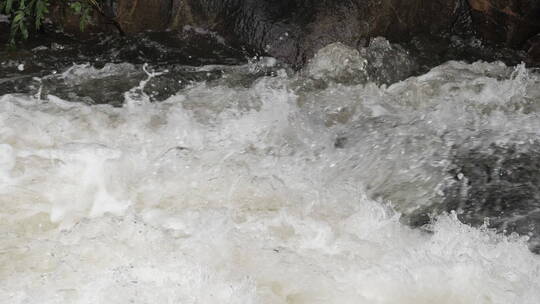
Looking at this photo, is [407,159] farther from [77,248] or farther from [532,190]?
[77,248]

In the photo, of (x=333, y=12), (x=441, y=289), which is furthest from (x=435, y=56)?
(x=441, y=289)

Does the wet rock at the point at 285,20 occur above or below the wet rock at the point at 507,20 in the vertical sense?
below

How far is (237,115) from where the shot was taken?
12.5 feet

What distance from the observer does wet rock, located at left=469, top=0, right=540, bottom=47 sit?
199 inches

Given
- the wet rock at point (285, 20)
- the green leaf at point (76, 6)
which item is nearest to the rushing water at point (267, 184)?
the wet rock at point (285, 20)

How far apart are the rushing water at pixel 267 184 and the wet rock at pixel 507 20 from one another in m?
0.67

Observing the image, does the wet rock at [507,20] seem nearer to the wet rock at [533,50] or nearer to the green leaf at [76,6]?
the wet rock at [533,50]

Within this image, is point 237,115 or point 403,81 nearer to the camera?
point 237,115

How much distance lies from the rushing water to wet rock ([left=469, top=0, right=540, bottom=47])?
Result: 2.20 feet

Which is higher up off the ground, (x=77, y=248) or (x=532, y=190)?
(x=532, y=190)

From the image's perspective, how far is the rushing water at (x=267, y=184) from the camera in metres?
2.55

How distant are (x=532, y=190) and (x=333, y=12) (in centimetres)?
204

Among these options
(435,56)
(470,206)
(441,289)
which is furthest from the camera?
(435,56)

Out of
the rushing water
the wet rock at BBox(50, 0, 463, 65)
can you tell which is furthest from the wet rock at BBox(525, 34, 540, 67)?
the wet rock at BBox(50, 0, 463, 65)
